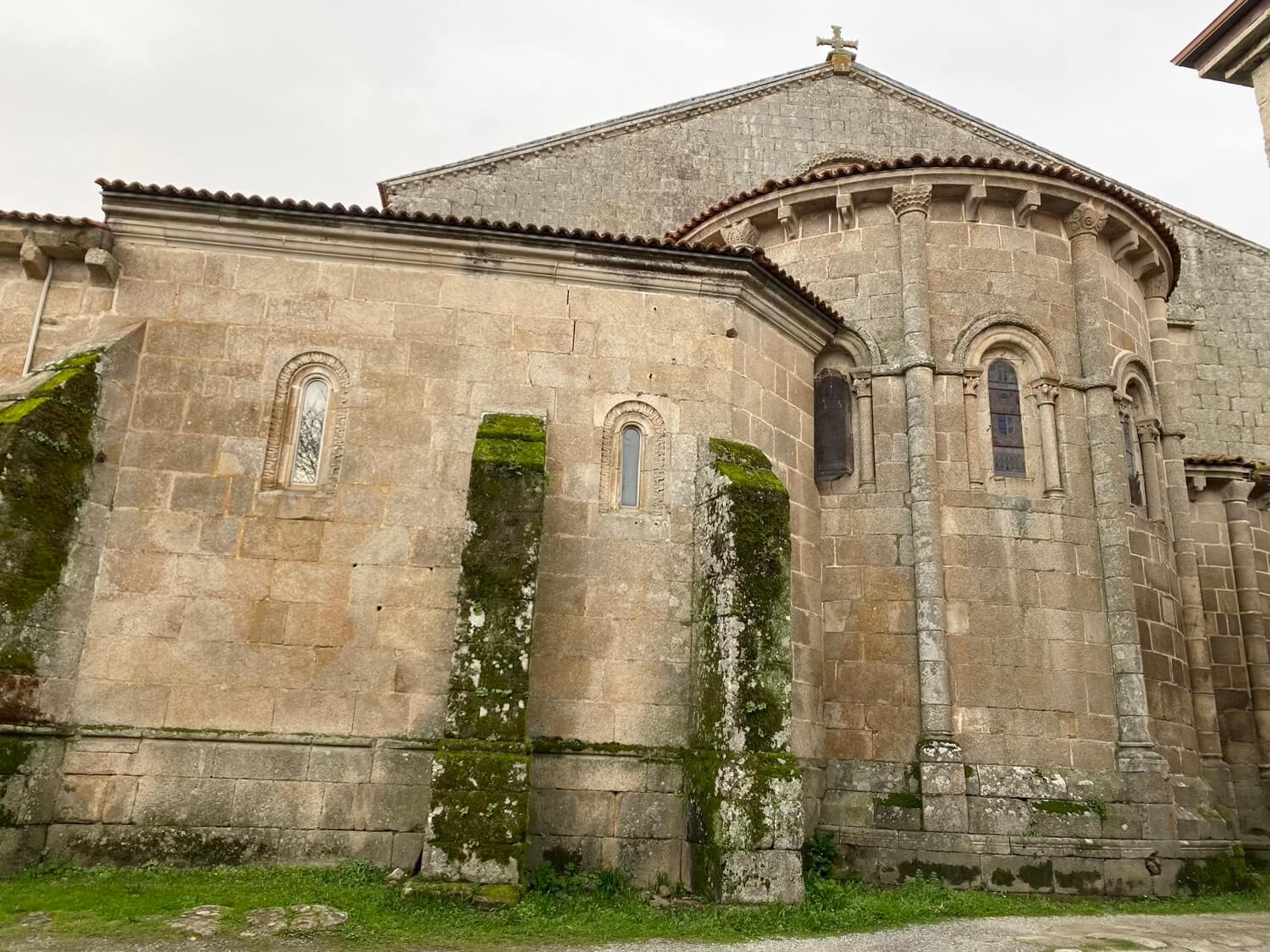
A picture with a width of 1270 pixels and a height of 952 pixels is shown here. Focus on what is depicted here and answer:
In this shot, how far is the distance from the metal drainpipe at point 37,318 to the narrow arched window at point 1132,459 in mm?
12447

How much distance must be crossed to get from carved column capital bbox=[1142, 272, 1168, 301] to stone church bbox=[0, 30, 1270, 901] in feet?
1.08

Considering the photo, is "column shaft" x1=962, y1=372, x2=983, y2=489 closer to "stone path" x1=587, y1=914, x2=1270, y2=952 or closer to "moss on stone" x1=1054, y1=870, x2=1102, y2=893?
"moss on stone" x1=1054, y1=870, x2=1102, y2=893

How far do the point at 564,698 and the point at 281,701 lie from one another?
2.62 m

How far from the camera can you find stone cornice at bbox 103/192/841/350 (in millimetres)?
9688

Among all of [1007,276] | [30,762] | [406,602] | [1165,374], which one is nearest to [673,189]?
[1007,276]

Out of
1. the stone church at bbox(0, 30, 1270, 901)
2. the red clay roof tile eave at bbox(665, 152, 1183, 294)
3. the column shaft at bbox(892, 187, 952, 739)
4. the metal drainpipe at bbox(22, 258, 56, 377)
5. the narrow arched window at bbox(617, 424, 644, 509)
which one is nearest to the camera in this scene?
the stone church at bbox(0, 30, 1270, 901)

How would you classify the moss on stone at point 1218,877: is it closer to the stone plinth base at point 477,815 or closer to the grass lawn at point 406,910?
the grass lawn at point 406,910

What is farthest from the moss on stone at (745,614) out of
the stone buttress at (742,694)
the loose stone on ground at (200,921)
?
the loose stone on ground at (200,921)

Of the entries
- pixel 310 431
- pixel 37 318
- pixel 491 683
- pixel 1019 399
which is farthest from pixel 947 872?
pixel 37 318

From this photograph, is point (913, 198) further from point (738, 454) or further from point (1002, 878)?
point (1002, 878)

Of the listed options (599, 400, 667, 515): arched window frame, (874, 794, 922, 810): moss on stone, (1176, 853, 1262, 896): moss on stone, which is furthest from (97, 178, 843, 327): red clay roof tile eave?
(1176, 853, 1262, 896): moss on stone

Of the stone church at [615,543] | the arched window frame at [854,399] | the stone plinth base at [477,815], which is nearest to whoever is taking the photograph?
the stone plinth base at [477,815]

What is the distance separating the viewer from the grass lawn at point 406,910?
22.1ft

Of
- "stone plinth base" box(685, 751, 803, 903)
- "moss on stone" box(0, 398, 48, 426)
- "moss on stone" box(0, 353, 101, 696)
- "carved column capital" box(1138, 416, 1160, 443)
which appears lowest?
"stone plinth base" box(685, 751, 803, 903)
